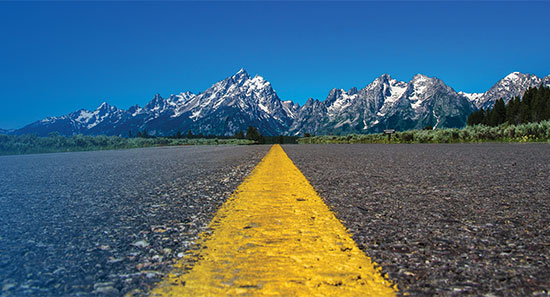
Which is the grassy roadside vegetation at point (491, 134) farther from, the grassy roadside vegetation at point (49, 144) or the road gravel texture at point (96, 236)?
the grassy roadside vegetation at point (49, 144)

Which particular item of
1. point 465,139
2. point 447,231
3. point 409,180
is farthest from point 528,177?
point 465,139

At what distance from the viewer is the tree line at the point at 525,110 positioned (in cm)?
6127

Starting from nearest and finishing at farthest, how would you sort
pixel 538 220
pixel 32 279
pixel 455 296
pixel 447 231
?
pixel 455 296, pixel 32 279, pixel 447 231, pixel 538 220

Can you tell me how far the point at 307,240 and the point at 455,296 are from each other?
0.87 meters

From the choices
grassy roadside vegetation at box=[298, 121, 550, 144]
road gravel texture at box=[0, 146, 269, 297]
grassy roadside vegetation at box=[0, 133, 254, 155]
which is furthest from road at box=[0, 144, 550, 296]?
grassy roadside vegetation at box=[298, 121, 550, 144]

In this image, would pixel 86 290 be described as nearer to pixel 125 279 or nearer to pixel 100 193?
pixel 125 279

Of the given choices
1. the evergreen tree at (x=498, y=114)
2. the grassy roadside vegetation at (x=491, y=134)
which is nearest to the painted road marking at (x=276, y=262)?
the grassy roadside vegetation at (x=491, y=134)

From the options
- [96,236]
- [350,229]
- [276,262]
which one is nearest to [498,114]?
[350,229]

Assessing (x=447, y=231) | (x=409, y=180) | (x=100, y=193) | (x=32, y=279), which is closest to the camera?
(x=32, y=279)

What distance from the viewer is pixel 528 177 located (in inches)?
185

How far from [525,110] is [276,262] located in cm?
8202

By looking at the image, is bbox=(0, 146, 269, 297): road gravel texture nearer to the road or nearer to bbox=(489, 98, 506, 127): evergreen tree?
the road

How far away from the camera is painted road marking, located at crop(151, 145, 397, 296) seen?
132 centimetres

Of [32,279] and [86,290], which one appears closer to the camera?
[86,290]
